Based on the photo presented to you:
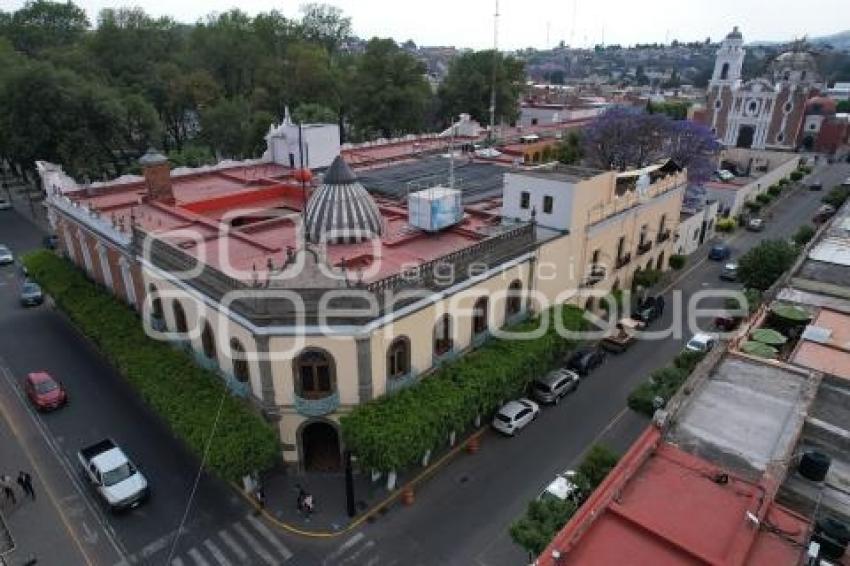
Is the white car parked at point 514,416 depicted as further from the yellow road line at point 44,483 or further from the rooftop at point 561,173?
the yellow road line at point 44,483

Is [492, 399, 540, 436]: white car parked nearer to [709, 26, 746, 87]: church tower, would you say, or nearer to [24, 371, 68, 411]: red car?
[24, 371, 68, 411]: red car

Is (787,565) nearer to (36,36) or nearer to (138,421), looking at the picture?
(138,421)

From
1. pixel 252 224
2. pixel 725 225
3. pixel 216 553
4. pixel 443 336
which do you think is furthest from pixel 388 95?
pixel 216 553

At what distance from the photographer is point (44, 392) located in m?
29.0

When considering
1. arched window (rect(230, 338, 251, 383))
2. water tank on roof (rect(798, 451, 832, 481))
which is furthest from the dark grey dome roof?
water tank on roof (rect(798, 451, 832, 481))

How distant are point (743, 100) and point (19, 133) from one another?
10337cm

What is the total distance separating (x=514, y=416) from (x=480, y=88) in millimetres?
57570

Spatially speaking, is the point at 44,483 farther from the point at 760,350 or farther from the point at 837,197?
the point at 837,197

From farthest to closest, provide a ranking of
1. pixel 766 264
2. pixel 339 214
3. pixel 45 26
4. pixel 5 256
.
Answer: pixel 45 26 < pixel 5 256 < pixel 766 264 < pixel 339 214

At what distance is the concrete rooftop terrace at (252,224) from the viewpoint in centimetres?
2552

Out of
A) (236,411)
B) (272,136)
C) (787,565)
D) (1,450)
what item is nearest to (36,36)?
(272,136)

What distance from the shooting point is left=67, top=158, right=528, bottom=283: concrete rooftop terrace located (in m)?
25.5

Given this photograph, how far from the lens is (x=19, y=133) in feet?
172

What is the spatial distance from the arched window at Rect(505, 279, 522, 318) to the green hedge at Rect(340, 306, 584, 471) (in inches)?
41.1
